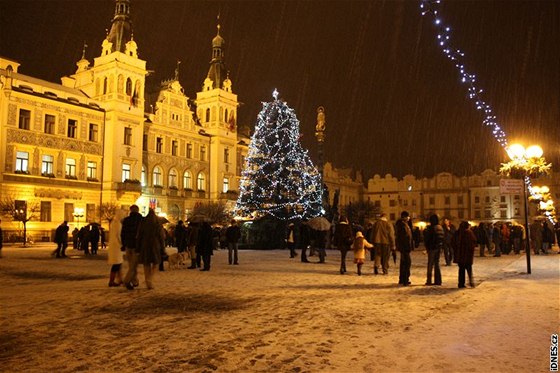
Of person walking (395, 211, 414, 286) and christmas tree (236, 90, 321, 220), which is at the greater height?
christmas tree (236, 90, 321, 220)

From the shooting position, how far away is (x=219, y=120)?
63.7 meters

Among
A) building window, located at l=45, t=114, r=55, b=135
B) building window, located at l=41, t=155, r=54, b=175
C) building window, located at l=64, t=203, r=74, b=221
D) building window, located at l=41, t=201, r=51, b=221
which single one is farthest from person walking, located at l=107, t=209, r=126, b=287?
building window, located at l=45, t=114, r=55, b=135

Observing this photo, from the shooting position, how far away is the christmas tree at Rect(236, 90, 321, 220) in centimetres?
3434

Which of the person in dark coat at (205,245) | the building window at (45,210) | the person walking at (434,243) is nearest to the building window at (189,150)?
the building window at (45,210)

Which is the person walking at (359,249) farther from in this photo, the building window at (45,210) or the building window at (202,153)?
the building window at (202,153)

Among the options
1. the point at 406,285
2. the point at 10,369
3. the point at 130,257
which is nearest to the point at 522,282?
the point at 406,285

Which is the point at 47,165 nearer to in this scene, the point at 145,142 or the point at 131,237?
the point at 145,142

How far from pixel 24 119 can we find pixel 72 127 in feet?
15.5

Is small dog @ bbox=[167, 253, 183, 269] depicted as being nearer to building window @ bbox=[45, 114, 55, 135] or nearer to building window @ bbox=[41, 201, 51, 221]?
building window @ bbox=[41, 201, 51, 221]

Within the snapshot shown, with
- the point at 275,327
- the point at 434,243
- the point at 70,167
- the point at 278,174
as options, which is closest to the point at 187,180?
the point at 70,167

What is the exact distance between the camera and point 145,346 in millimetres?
6176

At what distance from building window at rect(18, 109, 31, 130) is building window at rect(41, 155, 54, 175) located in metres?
3.06

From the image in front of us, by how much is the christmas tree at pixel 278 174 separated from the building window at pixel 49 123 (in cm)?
2062

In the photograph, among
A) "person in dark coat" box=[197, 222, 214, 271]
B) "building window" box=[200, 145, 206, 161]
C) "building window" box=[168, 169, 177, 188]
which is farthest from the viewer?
"building window" box=[200, 145, 206, 161]
